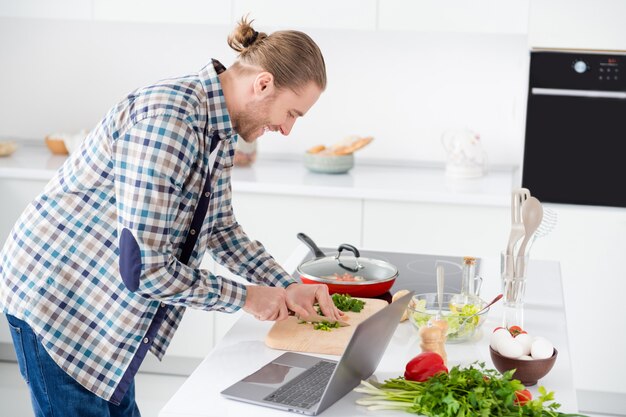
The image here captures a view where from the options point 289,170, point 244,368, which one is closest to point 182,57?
point 289,170

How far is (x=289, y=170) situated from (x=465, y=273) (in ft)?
6.82

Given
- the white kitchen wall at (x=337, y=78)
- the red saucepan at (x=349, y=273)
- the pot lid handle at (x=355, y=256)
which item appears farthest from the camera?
the white kitchen wall at (x=337, y=78)

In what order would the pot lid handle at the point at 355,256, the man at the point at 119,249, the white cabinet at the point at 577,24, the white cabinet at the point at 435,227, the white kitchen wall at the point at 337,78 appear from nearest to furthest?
1. the man at the point at 119,249
2. the pot lid handle at the point at 355,256
3. the white cabinet at the point at 577,24
4. the white cabinet at the point at 435,227
5. the white kitchen wall at the point at 337,78

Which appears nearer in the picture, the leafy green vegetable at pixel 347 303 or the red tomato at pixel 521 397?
the red tomato at pixel 521 397

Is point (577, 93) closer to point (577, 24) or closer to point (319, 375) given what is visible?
point (577, 24)

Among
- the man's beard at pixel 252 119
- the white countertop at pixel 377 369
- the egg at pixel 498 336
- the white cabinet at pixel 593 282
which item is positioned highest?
the man's beard at pixel 252 119

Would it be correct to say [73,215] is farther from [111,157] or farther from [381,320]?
[381,320]

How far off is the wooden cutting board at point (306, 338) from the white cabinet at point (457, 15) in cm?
212

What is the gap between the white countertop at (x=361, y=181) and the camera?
3717 millimetres

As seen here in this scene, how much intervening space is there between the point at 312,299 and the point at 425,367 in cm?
40

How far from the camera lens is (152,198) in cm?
172

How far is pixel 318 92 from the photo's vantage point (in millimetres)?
1954

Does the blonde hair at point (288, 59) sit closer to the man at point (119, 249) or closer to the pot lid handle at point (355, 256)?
the man at point (119, 249)

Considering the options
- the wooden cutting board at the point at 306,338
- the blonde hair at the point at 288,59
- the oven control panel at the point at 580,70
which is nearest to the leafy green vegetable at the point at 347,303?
the wooden cutting board at the point at 306,338
